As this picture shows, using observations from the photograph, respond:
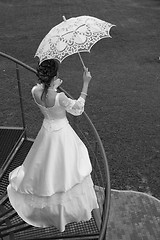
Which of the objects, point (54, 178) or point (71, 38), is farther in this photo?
point (54, 178)

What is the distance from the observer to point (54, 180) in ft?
10.8

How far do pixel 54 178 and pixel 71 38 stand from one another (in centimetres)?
139

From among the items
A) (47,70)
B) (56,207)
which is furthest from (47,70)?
(56,207)

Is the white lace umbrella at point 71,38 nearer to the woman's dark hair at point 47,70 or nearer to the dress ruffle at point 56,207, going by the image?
the woman's dark hair at point 47,70

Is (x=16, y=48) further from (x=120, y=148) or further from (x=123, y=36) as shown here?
(x=120, y=148)

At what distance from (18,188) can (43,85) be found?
1167 mm

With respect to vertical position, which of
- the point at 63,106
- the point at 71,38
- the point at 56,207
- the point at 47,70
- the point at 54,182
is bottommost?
the point at 56,207

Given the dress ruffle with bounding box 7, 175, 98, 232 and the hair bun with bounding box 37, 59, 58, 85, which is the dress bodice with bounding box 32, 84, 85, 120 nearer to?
the hair bun with bounding box 37, 59, 58, 85

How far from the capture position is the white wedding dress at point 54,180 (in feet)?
10.8

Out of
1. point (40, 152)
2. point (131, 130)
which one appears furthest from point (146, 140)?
point (40, 152)

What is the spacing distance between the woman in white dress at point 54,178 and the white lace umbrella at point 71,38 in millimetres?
289

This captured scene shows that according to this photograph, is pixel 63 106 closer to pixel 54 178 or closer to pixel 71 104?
pixel 71 104

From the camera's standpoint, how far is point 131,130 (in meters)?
7.38

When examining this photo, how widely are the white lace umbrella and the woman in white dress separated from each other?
289 millimetres
